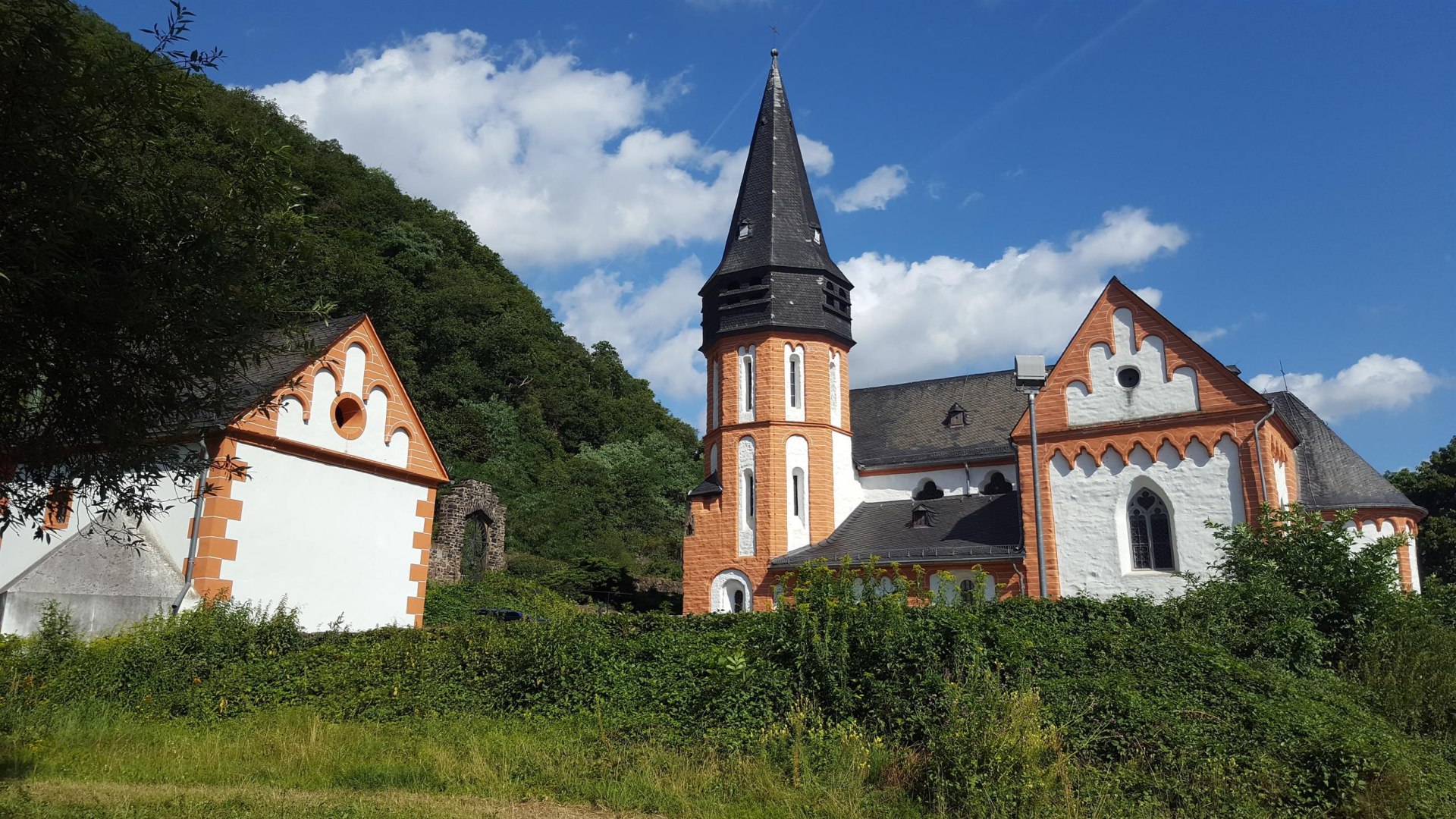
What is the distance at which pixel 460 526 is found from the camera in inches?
1272

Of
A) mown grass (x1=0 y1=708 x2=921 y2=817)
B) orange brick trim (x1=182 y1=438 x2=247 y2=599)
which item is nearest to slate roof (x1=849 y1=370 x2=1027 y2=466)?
orange brick trim (x1=182 y1=438 x2=247 y2=599)

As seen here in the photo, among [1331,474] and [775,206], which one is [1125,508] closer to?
[1331,474]

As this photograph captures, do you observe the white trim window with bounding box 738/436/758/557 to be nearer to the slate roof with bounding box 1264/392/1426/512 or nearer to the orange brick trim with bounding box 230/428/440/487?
the orange brick trim with bounding box 230/428/440/487

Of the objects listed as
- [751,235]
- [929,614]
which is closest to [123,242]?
[929,614]

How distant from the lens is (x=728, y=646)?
424 inches

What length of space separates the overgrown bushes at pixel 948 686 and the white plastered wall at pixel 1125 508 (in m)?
6.57

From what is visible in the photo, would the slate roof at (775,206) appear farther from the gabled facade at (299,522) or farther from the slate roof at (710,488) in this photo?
the gabled facade at (299,522)

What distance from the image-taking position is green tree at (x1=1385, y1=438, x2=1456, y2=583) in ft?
123

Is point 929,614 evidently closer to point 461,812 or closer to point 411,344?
point 461,812

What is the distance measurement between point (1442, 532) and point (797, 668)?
1545 inches

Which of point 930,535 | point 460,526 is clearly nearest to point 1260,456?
point 930,535

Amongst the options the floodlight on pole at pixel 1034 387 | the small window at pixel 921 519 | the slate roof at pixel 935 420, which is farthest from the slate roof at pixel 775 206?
the floodlight on pole at pixel 1034 387

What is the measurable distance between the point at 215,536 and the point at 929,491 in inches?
786

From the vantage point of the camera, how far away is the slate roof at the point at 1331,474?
2517cm
